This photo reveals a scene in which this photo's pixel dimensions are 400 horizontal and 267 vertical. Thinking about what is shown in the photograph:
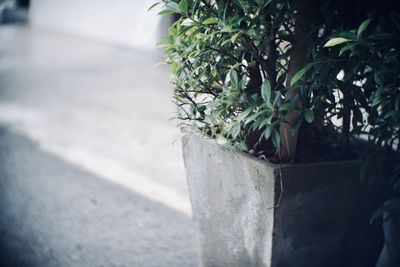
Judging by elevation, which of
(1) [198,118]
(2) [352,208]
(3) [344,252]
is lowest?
(3) [344,252]

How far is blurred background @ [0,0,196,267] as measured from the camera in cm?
208

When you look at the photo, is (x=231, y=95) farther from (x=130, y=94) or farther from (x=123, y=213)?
(x=130, y=94)

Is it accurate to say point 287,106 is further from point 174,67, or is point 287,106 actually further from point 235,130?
point 174,67

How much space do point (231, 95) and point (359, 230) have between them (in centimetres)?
86

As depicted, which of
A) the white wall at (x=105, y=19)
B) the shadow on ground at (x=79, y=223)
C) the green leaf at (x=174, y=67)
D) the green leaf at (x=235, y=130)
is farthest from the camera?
the white wall at (x=105, y=19)

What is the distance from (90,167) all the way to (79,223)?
0.77 metres

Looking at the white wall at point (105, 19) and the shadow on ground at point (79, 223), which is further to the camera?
the white wall at point (105, 19)

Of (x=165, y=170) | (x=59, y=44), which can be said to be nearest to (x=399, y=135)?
(x=165, y=170)

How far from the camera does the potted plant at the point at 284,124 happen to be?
133 centimetres

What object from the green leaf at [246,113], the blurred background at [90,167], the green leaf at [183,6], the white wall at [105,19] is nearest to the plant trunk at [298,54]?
the green leaf at [246,113]

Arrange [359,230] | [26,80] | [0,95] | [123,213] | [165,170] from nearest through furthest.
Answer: [359,230], [123,213], [165,170], [0,95], [26,80]

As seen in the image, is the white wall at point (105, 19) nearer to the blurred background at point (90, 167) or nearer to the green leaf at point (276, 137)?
the blurred background at point (90, 167)

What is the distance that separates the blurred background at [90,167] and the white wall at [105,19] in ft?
3.04

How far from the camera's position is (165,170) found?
3.03m
